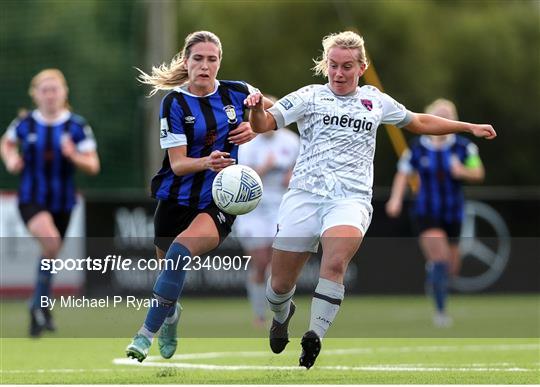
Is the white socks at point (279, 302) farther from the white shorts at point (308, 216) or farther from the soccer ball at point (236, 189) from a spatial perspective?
the soccer ball at point (236, 189)

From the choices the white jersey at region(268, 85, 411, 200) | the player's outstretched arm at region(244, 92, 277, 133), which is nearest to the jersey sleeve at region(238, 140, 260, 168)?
the white jersey at region(268, 85, 411, 200)

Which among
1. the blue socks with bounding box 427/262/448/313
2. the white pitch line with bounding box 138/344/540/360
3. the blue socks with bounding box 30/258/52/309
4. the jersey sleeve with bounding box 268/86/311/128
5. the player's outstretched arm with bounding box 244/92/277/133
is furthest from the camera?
the blue socks with bounding box 427/262/448/313

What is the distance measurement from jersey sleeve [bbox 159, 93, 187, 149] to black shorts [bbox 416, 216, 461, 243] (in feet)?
23.5

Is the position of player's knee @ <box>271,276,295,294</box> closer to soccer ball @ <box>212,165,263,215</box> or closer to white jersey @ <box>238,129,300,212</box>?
soccer ball @ <box>212,165,263,215</box>

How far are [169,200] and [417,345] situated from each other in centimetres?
350

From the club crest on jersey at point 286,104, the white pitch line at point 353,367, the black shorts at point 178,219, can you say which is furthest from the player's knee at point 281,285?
the club crest on jersey at point 286,104

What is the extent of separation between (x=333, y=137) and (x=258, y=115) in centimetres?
56

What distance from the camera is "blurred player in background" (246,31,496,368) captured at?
873 cm

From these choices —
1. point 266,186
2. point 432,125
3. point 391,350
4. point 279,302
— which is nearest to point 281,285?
point 279,302

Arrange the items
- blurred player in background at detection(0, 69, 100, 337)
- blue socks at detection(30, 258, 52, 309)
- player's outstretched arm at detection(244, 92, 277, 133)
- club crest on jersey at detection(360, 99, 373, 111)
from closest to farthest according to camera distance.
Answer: player's outstretched arm at detection(244, 92, 277, 133), club crest on jersey at detection(360, 99, 373, 111), blue socks at detection(30, 258, 52, 309), blurred player in background at detection(0, 69, 100, 337)

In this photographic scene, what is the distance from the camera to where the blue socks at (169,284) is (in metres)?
8.77

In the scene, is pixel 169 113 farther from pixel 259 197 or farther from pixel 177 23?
pixel 177 23

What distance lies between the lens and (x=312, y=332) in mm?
8148

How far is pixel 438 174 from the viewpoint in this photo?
52.0 feet
